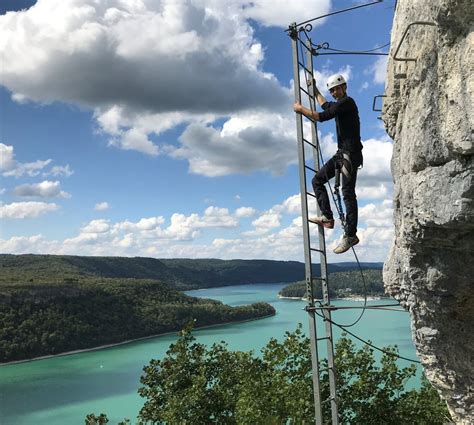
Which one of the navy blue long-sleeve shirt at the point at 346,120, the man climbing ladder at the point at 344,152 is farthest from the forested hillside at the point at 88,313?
the navy blue long-sleeve shirt at the point at 346,120

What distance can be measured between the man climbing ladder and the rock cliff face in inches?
15.4

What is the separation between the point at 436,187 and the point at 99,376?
66.4 m

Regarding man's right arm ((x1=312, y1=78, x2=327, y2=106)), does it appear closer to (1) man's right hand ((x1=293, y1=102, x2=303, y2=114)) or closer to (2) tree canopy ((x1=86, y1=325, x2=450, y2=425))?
(1) man's right hand ((x1=293, y1=102, x2=303, y2=114))

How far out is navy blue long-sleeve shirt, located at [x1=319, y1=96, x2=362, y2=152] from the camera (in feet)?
16.9

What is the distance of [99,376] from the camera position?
62.8 meters

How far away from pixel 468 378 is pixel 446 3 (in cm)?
360

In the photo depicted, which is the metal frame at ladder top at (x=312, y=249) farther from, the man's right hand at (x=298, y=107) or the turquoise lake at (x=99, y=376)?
the turquoise lake at (x=99, y=376)

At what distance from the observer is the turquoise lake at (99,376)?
4872 cm

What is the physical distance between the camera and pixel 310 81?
5.99 metres

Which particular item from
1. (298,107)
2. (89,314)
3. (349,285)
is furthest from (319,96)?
(349,285)

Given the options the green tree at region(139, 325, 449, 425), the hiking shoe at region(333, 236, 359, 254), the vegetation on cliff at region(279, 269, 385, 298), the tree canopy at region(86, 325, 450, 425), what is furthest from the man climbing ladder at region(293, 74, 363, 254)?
the vegetation on cliff at region(279, 269, 385, 298)

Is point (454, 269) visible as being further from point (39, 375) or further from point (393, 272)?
point (39, 375)

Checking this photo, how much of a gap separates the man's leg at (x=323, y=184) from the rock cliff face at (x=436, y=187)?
0.80 m

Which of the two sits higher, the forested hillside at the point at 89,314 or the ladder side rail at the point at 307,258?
the ladder side rail at the point at 307,258
